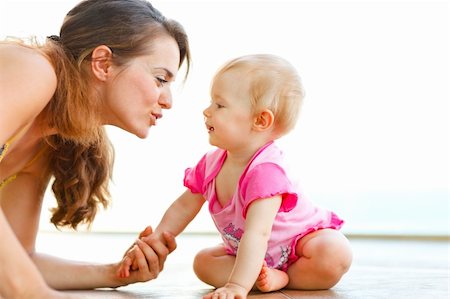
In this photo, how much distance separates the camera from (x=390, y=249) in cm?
295

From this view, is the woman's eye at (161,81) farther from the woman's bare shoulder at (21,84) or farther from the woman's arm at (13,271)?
the woman's arm at (13,271)

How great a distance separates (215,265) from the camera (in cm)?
175

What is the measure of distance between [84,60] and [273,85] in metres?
0.44

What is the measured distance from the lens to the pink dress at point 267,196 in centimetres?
157

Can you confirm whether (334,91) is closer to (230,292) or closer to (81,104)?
(81,104)

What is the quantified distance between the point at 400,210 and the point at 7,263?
2658mm

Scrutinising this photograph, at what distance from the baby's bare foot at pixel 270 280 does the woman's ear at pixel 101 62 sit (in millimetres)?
569

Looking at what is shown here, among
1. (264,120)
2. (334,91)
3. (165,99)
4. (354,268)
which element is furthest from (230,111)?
(334,91)

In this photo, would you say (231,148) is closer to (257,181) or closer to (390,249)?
(257,181)

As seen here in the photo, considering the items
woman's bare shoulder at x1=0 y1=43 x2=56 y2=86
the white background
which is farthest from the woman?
the white background

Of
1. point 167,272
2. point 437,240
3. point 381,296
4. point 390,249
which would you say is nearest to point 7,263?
point 381,296

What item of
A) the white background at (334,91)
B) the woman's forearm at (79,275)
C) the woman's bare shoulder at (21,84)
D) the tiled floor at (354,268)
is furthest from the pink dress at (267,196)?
the white background at (334,91)

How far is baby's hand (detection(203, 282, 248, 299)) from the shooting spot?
139 cm

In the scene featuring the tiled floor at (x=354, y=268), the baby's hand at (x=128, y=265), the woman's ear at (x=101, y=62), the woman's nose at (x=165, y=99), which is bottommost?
the tiled floor at (x=354, y=268)
